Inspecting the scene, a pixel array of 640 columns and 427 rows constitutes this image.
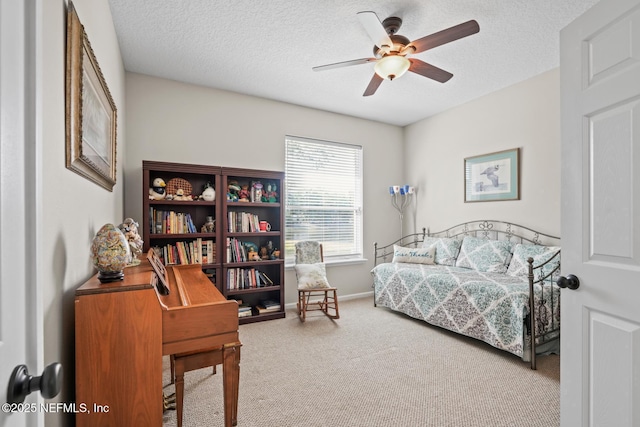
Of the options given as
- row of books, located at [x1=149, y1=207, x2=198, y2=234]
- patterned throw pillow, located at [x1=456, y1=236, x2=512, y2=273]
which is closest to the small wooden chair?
row of books, located at [x1=149, y1=207, x2=198, y2=234]

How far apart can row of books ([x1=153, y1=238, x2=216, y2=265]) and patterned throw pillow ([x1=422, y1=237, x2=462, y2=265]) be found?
2.90 m

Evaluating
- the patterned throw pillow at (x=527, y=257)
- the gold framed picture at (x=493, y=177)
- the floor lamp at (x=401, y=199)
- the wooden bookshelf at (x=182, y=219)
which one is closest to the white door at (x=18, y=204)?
the wooden bookshelf at (x=182, y=219)

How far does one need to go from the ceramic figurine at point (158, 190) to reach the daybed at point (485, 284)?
2774 millimetres

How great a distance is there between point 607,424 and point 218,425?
6.17 feet

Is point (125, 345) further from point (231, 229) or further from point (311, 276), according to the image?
point (311, 276)

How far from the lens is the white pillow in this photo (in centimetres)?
368

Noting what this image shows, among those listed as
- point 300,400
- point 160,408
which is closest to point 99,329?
point 160,408

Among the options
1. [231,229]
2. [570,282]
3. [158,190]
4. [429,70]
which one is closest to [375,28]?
[429,70]

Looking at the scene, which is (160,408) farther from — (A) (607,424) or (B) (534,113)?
(B) (534,113)

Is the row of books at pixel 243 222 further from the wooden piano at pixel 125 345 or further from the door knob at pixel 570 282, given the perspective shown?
the door knob at pixel 570 282

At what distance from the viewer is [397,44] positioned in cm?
239

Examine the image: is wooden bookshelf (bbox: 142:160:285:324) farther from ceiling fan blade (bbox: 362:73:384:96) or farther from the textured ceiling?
ceiling fan blade (bbox: 362:73:384:96)

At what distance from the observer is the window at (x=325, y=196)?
4.32 metres

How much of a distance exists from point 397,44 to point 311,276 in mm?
2599
